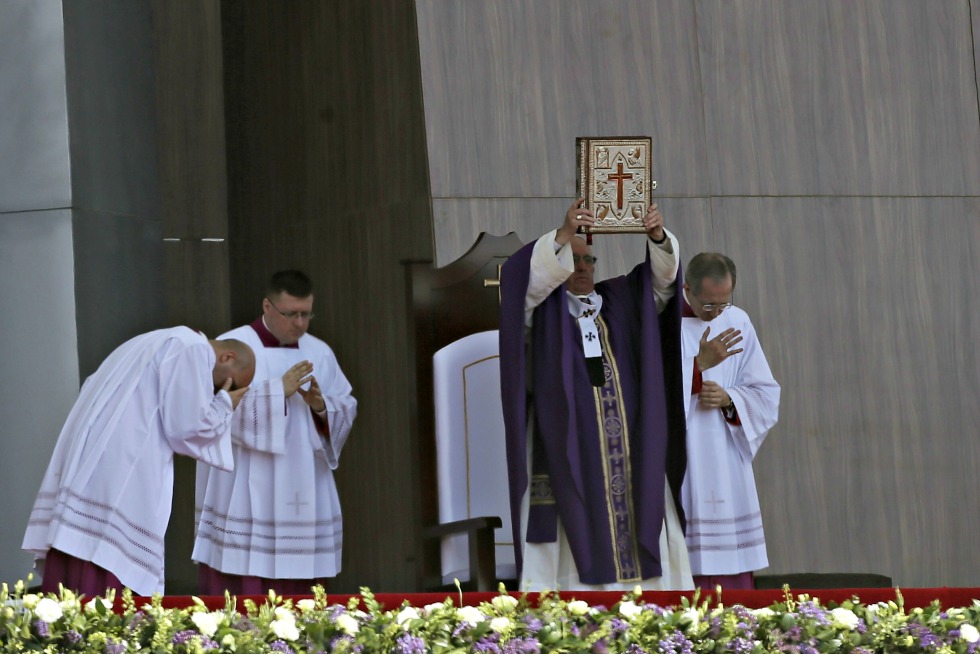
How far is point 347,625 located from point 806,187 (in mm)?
4242

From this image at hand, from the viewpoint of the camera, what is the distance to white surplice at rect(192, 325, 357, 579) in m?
6.30

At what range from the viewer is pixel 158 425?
5.54 metres

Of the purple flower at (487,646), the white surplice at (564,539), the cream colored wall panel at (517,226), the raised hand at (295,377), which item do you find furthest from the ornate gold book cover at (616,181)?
the purple flower at (487,646)

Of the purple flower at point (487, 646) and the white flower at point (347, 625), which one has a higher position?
the white flower at point (347, 625)

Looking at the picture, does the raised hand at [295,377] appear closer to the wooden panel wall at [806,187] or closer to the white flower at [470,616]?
the wooden panel wall at [806,187]

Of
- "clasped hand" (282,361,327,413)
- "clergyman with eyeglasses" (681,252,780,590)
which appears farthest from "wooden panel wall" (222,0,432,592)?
"clergyman with eyeglasses" (681,252,780,590)

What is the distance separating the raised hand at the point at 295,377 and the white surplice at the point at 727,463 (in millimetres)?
1599

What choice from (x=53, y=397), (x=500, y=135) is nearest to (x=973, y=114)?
(x=500, y=135)

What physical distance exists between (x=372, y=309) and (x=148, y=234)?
110cm

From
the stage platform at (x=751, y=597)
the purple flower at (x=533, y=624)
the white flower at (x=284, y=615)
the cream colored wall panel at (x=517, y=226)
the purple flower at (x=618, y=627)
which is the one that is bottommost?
the stage platform at (x=751, y=597)

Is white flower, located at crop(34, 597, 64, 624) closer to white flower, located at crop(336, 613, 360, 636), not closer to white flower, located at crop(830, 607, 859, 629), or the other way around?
white flower, located at crop(336, 613, 360, 636)

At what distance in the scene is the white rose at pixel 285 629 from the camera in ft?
12.6

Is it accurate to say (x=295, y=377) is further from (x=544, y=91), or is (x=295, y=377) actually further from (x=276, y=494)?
(x=544, y=91)

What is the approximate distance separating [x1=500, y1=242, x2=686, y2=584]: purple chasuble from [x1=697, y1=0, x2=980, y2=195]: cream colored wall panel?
5.71 feet
